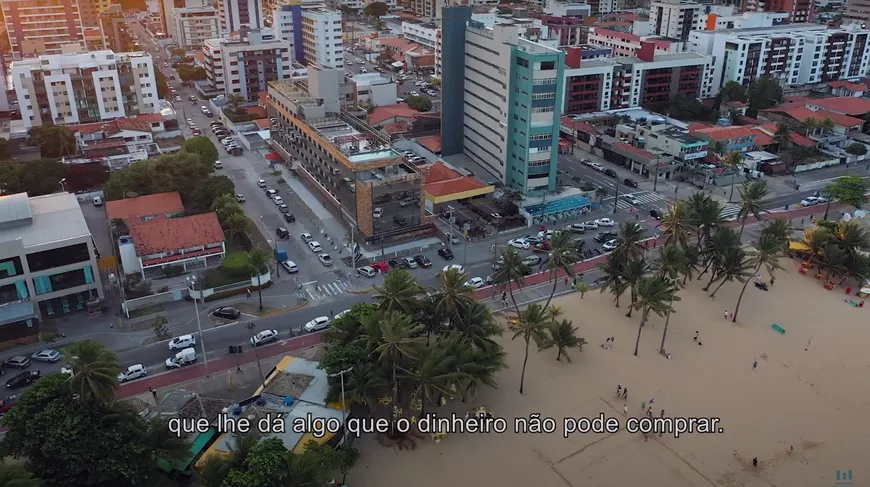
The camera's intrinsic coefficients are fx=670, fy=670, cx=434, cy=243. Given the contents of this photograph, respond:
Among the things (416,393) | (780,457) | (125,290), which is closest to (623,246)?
(780,457)

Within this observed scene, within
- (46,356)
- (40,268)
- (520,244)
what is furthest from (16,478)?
(520,244)

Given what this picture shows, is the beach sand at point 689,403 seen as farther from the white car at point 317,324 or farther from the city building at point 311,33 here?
the city building at point 311,33

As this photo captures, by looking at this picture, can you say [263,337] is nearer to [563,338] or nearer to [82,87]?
[563,338]

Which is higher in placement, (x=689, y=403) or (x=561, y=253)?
(x=561, y=253)

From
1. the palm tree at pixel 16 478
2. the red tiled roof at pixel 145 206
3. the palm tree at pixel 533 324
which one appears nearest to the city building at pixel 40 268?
the red tiled roof at pixel 145 206

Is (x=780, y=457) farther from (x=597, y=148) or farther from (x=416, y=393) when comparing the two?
(x=597, y=148)

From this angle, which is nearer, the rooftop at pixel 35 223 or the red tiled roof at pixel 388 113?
the rooftop at pixel 35 223
